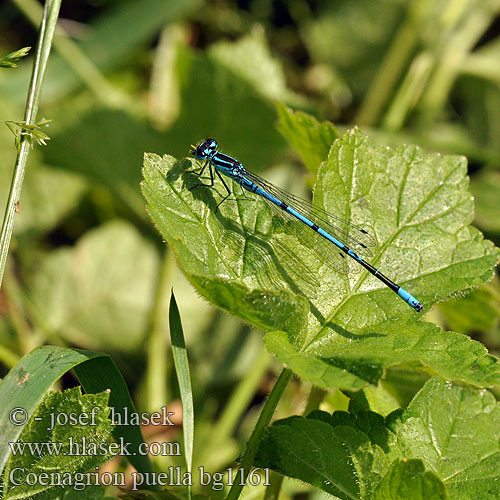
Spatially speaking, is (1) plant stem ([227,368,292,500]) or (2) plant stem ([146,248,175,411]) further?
(2) plant stem ([146,248,175,411])

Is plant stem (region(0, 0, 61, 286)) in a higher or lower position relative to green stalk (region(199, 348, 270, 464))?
higher

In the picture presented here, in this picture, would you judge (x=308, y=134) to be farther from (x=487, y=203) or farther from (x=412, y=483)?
(x=412, y=483)

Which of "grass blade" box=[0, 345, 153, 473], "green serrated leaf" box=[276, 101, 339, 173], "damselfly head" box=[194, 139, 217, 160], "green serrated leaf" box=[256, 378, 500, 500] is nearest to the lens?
"grass blade" box=[0, 345, 153, 473]

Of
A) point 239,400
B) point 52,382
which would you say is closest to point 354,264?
point 52,382

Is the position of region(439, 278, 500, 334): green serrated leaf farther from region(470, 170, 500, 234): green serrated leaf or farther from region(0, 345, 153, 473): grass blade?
region(0, 345, 153, 473): grass blade

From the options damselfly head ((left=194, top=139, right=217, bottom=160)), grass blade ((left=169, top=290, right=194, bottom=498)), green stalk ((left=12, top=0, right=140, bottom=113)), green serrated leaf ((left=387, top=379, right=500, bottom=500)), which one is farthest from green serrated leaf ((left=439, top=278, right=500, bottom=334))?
green stalk ((left=12, top=0, right=140, bottom=113))

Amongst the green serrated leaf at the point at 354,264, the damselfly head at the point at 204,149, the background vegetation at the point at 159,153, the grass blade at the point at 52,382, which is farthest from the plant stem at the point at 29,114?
the background vegetation at the point at 159,153

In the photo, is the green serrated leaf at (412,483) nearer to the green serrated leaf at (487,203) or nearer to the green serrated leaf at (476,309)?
the green serrated leaf at (476,309)
